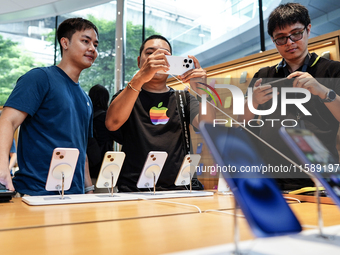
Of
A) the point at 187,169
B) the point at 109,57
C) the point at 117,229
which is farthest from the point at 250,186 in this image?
the point at 109,57

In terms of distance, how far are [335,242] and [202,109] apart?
130 cm

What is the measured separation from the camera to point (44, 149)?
1.41 meters

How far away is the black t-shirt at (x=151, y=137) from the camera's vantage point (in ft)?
5.15

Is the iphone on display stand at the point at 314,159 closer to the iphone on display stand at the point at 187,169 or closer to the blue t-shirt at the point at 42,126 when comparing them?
the iphone on display stand at the point at 187,169

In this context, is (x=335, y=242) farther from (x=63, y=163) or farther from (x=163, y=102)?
(x=163, y=102)

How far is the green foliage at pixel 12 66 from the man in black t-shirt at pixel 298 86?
6.18 metres

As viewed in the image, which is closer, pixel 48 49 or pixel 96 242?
pixel 96 242

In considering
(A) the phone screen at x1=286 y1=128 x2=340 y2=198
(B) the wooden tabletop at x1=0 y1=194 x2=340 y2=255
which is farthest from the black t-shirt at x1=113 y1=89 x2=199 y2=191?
(A) the phone screen at x1=286 y1=128 x2=340 y2=198

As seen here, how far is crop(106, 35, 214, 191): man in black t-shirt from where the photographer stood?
155 cm

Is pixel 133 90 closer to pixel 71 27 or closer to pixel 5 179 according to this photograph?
pixel 71 27

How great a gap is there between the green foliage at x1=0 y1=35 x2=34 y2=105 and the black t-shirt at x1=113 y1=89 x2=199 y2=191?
5.70 m

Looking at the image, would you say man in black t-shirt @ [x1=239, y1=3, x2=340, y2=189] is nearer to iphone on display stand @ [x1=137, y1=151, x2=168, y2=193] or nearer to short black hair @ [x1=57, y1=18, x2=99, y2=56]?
iphone on display stand @ [x1=137, y1=151, x2=168, y2=193]

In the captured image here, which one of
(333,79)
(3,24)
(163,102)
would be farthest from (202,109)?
(3,24)

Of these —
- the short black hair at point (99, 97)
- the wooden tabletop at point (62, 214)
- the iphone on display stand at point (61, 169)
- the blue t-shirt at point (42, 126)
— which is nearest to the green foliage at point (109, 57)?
the short black hair at point (99, 97)
